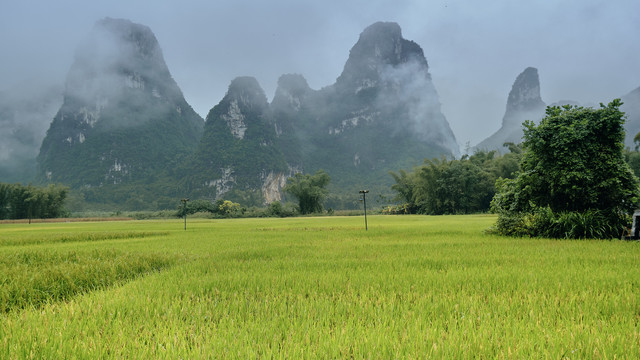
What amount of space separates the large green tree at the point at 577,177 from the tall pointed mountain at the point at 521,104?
608 feet

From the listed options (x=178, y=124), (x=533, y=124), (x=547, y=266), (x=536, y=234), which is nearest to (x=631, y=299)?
(x=547, y=266)

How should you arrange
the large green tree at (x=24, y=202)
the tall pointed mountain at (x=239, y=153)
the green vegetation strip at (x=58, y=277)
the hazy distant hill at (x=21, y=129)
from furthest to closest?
the hazy distant hill at (x=21, y=129) < the tall pointed mountain at (x=239, y=153) < the large green tree at (x=24, y=202) < the green vegetation strip at (x=58, y=277)

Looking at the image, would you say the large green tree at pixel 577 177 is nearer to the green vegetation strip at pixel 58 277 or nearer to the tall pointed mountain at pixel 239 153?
the green vegetation strip at pixel 58 277

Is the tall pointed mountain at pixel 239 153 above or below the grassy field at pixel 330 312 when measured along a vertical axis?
above

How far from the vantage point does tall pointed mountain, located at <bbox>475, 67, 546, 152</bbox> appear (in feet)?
576

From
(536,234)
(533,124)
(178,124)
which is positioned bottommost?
(536,234)

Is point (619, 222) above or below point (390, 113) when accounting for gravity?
below

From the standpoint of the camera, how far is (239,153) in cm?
13538

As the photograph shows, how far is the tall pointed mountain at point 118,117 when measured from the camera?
136875mm

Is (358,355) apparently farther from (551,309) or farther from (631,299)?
(631,299)

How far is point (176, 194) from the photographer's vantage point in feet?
396

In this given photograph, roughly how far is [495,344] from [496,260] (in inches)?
141

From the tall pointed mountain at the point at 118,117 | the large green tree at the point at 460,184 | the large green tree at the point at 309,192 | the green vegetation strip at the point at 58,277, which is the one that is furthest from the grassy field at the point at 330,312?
the tall pointed mountain at the point at 118,117

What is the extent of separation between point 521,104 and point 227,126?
16079 centimetres
